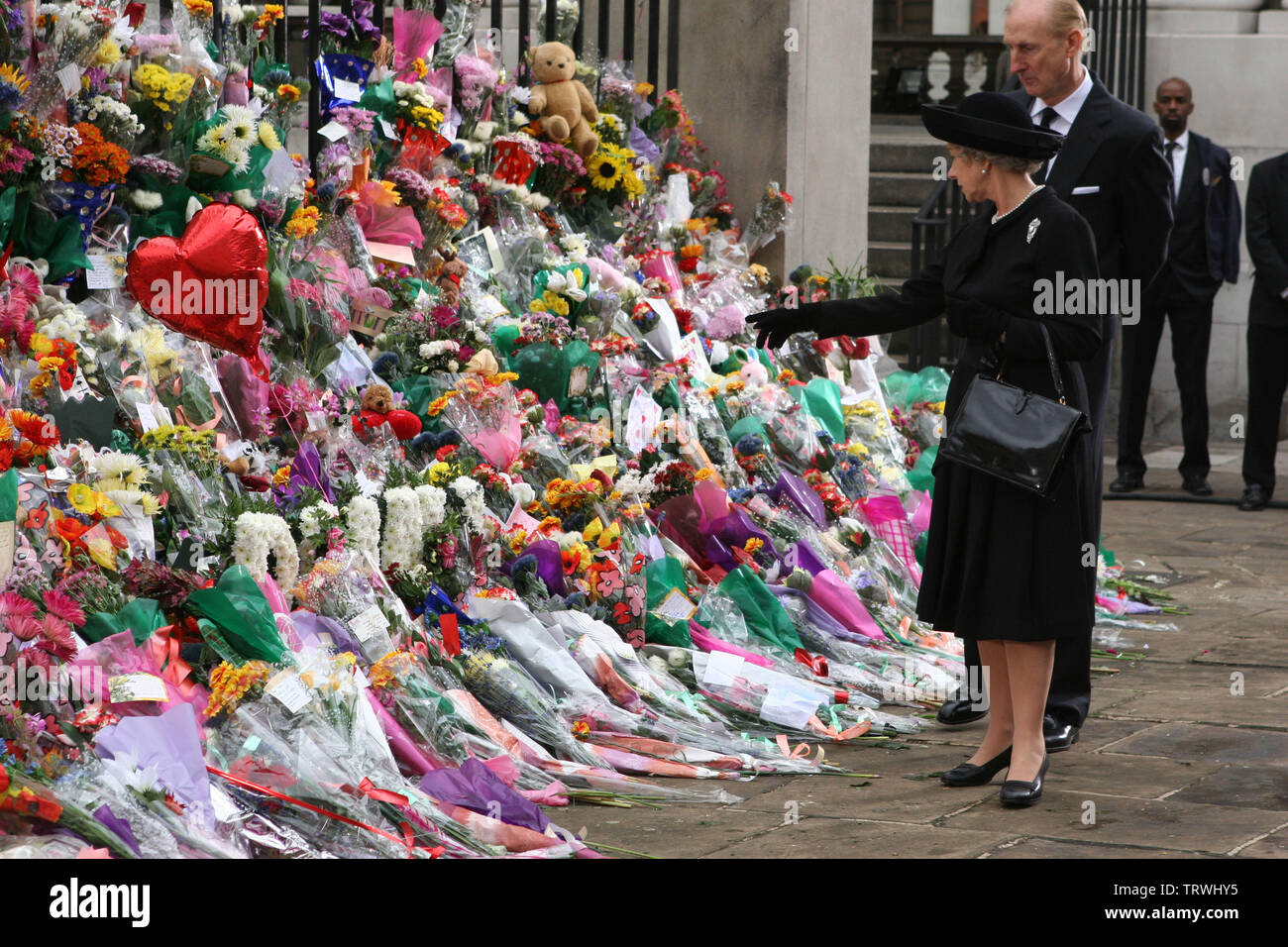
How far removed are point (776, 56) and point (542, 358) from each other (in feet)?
9.53

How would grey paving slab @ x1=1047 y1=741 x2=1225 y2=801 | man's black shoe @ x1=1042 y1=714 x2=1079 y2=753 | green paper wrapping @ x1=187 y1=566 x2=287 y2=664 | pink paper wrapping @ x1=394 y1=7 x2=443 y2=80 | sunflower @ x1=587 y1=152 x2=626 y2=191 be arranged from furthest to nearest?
sunflower @ x1=587 y1=152 x2=626 y2=191, pink paper wrapping @ x1=394 y1=7 x2=443 y2=80, man's black shoe @ x1=1042 y1=714 x2=1079 y2=753, grey paving slab @ x1=1047 y1=741 x2=1225 y2=801, green paper wrapping @ x1=187 y1=566 x2=287 y2=664

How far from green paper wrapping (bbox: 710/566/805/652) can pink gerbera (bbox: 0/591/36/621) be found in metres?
2.52

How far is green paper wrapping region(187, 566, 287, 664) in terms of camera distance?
168 inches

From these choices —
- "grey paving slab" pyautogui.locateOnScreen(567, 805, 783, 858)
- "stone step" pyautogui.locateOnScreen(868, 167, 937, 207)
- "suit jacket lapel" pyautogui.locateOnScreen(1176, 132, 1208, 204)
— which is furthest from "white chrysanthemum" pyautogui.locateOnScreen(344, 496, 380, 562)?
"stone step" pyautogui.locateOnScreen(868, 167, 937, 207)

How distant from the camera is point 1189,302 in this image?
10.4 metres

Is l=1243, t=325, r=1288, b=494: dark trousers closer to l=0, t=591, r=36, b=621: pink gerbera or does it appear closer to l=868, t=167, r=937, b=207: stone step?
l=868, t=167, r=937, b=207: stone step

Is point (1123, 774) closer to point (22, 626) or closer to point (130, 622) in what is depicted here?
point (130, 622)

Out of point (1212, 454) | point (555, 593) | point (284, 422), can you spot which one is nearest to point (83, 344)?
point (284, 422)

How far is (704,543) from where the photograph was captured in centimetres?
613

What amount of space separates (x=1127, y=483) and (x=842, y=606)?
15.3ft

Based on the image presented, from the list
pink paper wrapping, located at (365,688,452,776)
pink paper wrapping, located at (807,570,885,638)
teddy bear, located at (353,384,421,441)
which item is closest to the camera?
pink paper wrapping, located at (365,688,452,776)

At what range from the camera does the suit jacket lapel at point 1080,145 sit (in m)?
5.25

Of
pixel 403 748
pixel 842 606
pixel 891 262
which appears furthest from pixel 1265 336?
pixel 403 748

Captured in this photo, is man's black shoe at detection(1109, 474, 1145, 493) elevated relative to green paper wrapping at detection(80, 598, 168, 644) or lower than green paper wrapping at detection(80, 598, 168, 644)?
lower
